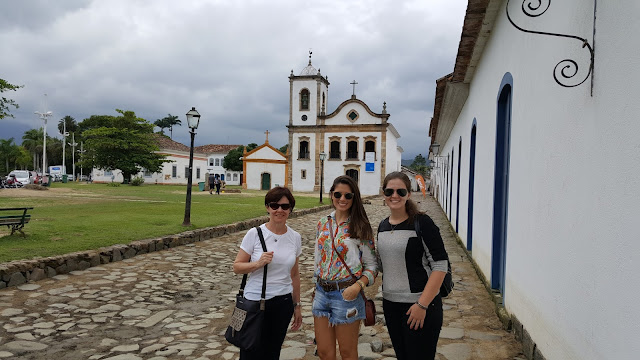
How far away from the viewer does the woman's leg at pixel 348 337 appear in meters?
2.62

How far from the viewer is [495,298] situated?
4.92 metres

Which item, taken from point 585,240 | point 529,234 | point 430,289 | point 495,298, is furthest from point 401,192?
point 495,298

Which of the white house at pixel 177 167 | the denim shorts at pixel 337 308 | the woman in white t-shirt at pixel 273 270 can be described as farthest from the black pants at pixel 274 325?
the white house at pixel 177 167

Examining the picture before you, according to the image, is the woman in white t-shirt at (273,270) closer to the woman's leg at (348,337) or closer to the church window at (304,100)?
the woman's leg at (348,337)

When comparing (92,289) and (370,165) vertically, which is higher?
(370,165)

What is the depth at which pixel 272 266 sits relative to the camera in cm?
272

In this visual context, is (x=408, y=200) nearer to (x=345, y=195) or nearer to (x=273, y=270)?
(x=345, y=195)

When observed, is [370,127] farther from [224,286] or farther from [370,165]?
[224,286]

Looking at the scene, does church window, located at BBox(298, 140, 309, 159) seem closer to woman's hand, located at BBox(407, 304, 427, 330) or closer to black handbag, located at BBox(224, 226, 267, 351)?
black handbag, located at BBox(224, 226, 267, 351)

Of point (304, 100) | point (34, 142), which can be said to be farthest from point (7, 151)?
point (304, 100)

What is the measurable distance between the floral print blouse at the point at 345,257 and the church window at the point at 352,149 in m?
34.9

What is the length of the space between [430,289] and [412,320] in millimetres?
192

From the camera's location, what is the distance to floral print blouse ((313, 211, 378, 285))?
2.64 metres

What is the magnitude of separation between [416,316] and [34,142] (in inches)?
3223
